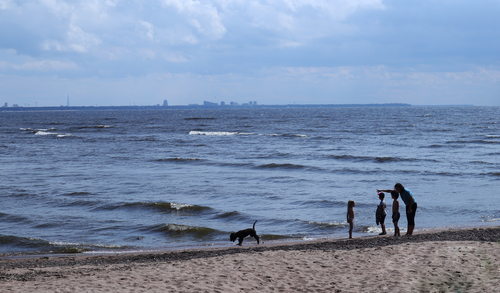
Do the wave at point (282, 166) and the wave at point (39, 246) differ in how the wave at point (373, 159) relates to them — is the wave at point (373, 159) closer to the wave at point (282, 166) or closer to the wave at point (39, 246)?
the wave at point (282, 166)

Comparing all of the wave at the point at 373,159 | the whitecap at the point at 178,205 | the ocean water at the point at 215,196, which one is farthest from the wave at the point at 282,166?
the whitecap at the point at 178,205

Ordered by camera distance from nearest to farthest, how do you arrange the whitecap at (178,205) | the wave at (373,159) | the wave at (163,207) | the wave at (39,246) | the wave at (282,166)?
the wave at (39,246) → the wave at (163,207) → the whitecap at (178,205) → the wave at (282,166) → the wave at (373,159)

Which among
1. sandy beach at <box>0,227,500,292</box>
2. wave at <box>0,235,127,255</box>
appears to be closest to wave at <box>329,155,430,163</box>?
sandy beach at <box>0,227,500,292</box>

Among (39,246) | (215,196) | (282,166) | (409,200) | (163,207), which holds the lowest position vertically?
(39,246)

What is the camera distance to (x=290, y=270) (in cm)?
853

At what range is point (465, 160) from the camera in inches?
1170

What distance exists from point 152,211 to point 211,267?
27.0 feet

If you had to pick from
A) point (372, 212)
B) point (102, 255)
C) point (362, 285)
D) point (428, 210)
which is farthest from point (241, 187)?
point (362, 285)

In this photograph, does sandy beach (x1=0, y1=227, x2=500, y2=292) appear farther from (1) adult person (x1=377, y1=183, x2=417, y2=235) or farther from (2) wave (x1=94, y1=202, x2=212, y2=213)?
(2) wave (x1=94, y1=202, x2=212, y2=213)

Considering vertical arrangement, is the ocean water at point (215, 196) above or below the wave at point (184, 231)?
above

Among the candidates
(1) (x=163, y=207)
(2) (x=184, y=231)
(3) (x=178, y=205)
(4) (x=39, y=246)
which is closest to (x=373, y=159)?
(3) (x=178, y=205)

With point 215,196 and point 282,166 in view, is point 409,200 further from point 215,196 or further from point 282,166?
point 282,166

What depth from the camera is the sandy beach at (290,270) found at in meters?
7.53

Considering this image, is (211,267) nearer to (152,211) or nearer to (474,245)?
(474,245)
